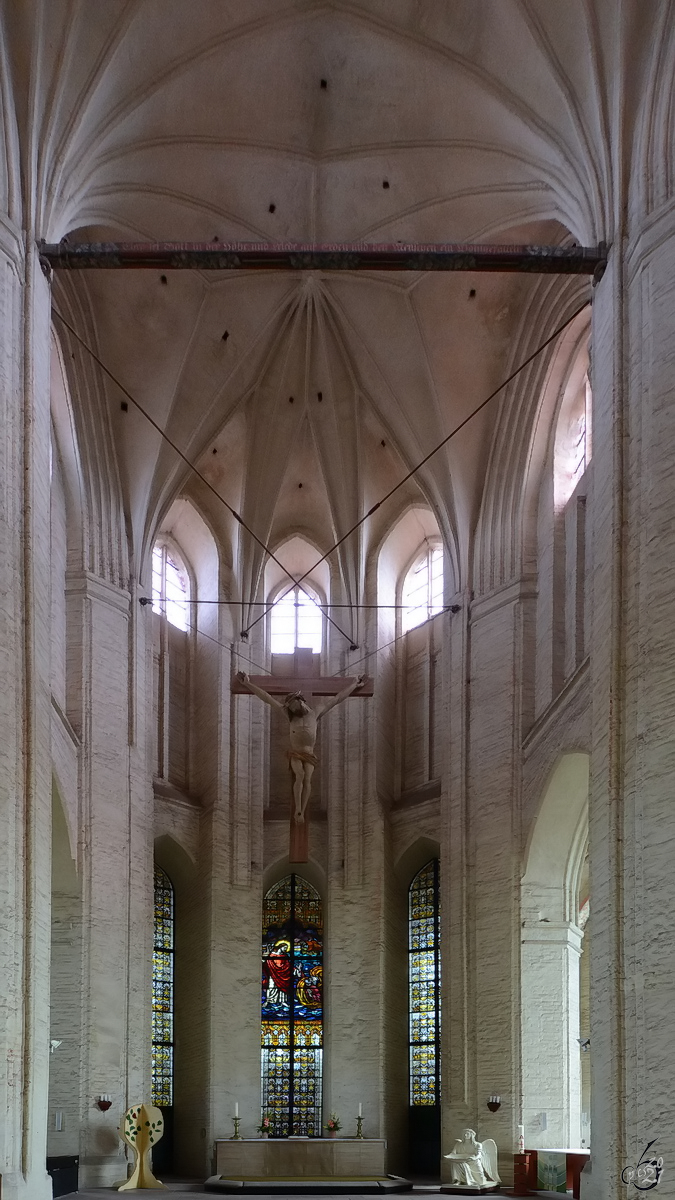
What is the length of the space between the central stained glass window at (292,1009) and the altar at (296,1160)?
405cm

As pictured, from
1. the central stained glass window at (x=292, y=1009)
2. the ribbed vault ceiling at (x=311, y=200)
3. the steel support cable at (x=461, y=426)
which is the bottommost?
the central stained glass window at (x=292, y=1009)

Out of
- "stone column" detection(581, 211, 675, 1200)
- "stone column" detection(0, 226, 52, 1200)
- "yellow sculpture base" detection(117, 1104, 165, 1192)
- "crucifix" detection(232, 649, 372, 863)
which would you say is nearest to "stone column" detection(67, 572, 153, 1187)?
"yellow sculpture base" detection(117, 1104, 165, 1192)

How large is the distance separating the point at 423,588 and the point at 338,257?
1103 centimetres

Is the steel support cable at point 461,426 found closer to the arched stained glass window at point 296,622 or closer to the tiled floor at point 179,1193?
the arched stained glass window at point 296,622

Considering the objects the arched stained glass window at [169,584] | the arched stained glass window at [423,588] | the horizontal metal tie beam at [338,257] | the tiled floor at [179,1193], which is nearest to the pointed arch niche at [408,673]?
the arched stained glass window at [423,588]

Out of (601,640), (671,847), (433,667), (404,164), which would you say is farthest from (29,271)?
(433,667)

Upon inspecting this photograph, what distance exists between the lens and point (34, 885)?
18.0 m

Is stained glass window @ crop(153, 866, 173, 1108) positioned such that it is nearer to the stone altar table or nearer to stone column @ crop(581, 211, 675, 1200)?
the stone altar table

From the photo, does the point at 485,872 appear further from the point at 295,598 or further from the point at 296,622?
the point at 295,598

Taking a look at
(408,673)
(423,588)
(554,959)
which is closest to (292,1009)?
(408,673)

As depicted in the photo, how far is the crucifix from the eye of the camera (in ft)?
80.2

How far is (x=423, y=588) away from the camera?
29.4 m

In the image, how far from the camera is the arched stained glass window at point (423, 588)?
29.1m

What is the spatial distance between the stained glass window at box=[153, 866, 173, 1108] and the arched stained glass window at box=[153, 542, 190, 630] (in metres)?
4.32
